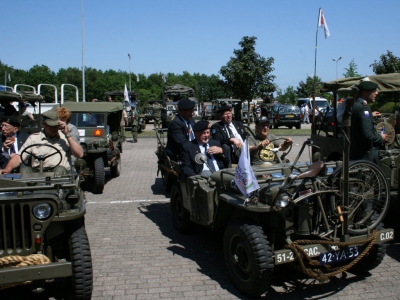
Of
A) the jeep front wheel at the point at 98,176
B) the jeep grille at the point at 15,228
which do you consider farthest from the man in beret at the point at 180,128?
the jeep grille at the point at 15,228

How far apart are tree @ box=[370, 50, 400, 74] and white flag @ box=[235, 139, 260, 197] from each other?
2165 centimetres

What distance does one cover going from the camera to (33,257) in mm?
3889

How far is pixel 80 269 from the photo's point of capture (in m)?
4.09

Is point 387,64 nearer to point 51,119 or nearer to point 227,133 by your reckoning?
point 227,133

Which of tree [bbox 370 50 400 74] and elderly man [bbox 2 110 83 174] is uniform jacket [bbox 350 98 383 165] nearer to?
elderly man [bbox 2 110 83 174]

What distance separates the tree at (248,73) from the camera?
96.8 ft

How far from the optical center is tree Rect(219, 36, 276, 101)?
29516 millimetres

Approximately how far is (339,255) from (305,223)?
1.47ft

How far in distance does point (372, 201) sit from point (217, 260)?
2.01m

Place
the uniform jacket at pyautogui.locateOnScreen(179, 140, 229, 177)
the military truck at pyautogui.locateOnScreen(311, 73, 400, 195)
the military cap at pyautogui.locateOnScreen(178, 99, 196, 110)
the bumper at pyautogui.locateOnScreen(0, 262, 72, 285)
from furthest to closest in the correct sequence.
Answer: the military cap at pyautogui.locateOnScreen(178, 99, 196, 110), the military truck at pyautogui.locateOnScreen(311, 73, 400, 195), the uniform jacket at pyautogui.locateOnScreen(179, 140, 229, 177), the bumper at pyautogui.locateOnScreen(0, 262, 72, 285)

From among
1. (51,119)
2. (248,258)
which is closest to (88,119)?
(51,119)

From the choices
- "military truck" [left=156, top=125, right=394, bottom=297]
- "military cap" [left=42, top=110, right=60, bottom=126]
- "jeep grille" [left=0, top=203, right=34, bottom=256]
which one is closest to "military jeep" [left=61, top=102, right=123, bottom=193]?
"military cap" [left=42, top=110, right=60, bottom=126]

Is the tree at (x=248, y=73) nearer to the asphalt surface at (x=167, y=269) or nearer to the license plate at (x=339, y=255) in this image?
the asphalt surface at (x=167, y=269)

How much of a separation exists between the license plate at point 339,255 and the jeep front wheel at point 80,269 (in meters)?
2.14
